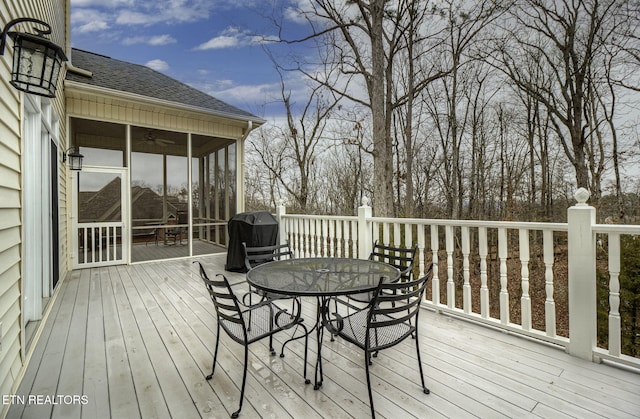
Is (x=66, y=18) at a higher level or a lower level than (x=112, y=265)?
higher

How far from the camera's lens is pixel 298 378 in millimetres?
2035

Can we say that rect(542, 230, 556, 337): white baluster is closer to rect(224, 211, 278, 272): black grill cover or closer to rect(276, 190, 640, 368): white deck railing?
rect(276, 190, 640, 368): white deck railing

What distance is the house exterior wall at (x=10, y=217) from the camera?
1789 mm

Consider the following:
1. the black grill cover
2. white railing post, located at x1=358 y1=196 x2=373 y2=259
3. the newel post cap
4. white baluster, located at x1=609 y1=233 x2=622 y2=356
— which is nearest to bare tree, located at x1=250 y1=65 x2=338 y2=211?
the black grill cover

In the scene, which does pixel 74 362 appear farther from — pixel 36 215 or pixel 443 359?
pixel 443 359

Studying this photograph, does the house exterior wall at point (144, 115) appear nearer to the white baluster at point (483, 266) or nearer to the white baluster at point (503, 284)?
the white baluster at point (483, 266)

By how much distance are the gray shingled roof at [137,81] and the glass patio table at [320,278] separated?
5227 mm

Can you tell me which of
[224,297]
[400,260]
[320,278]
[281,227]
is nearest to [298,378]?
[320,278]

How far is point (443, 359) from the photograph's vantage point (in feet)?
7.38

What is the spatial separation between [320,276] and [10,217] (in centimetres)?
214

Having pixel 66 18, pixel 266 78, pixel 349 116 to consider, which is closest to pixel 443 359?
pixel 66 18

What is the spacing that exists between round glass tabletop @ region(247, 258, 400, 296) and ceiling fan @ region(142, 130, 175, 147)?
5.19 metres

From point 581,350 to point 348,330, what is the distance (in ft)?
5.88

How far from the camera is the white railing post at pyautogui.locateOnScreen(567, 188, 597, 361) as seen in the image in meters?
2.14
